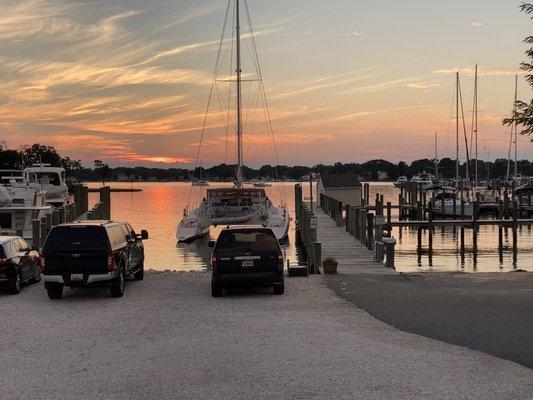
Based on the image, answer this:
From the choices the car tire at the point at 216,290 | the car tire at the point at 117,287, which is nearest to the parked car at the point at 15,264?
the car tire at the point at 117,287

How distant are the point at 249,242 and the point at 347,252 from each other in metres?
12.9

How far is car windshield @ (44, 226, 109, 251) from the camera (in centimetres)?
1554

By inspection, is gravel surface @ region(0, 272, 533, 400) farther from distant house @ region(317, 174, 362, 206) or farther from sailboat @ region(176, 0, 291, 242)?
distant house @ region(317, 174, 362, 206)

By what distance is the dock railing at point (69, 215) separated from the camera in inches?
1028

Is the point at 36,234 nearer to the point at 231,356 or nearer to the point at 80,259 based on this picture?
the point at 80,259

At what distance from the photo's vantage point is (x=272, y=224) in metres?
43.5

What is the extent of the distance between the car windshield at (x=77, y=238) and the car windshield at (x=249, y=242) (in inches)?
117

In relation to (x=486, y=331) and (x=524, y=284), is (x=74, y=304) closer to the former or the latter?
(x=486, y=331)

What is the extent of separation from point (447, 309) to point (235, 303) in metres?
4.97

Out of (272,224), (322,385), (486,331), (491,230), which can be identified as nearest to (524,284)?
(486,331)

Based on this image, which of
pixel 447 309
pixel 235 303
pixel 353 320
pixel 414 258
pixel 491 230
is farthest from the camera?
pixel 491 230

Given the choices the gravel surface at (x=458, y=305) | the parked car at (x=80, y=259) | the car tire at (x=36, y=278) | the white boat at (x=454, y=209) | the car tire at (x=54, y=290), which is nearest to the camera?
the gravel surface at (x=458, y=305)

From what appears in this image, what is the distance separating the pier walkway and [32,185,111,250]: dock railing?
485 inches

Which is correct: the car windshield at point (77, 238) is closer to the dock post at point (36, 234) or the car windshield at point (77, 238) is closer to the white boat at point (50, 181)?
the dock post at point (36, 234)
